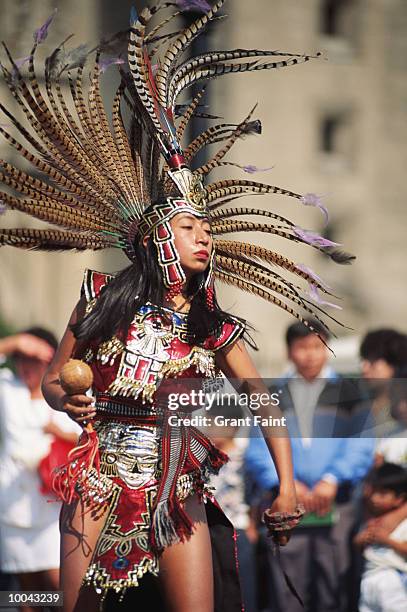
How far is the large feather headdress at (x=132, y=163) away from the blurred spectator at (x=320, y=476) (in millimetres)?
686

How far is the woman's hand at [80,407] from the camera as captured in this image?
3580 millimetres

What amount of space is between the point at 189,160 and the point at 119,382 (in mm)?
841

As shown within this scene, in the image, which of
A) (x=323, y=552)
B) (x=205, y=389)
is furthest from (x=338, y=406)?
(x=205, y=389)

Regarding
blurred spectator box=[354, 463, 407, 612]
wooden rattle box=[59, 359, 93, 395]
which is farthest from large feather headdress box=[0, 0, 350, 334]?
blurred spectator box=[354, 463, 407, 612]

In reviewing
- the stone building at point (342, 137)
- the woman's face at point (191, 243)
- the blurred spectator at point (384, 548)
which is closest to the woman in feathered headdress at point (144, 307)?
the woman's face at point (191, 243)

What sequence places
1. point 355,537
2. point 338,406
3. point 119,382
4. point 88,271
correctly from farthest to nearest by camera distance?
point 355,537 → point 338,406 → point 88,271 → point 119,382

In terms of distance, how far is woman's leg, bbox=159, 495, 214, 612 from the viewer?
3.61 m

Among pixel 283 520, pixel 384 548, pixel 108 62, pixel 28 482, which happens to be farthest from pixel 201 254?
pixel 28 482

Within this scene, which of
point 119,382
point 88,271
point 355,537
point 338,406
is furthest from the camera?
point 355,537

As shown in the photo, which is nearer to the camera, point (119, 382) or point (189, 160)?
point (119, 382)

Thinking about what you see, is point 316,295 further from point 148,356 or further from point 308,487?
point 308,487

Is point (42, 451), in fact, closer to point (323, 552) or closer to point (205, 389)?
point (323, 552)

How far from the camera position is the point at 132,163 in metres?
3.96

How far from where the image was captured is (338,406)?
4641 mm
